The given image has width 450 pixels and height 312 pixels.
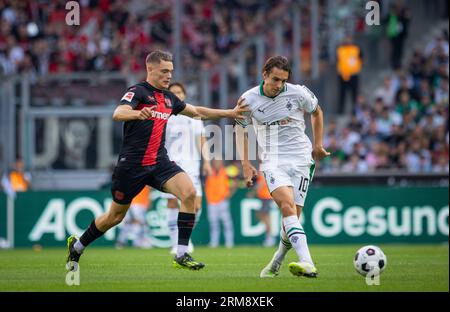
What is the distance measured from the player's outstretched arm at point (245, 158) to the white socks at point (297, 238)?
863mm

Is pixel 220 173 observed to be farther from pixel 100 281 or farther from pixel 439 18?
pixel 100 281

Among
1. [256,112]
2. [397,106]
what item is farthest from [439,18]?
[256,112]

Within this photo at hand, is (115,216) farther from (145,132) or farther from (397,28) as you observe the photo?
(397,28)

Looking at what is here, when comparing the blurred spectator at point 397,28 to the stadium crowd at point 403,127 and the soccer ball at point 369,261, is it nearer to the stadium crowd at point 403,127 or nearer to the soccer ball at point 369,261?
the stadium crowd at point 403,127

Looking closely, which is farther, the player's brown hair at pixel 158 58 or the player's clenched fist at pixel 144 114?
the player's brown hair at pixel 158 58

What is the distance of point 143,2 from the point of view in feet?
102

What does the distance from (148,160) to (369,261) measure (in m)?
2.90

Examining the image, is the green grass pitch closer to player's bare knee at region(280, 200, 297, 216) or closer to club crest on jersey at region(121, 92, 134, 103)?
player's bare knee at region(280, 200, 297, 216)

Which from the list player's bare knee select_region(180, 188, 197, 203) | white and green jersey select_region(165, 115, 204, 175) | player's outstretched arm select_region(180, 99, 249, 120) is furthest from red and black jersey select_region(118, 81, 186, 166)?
white and green jersey select_region(165, 115, 204, 175)

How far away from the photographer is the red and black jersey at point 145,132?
11.8 meters

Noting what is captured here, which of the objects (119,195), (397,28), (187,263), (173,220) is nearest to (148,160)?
(119,195)

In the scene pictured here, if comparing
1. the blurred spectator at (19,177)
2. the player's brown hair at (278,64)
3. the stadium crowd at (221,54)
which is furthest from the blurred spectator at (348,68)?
the player's brown hair at (278,64)

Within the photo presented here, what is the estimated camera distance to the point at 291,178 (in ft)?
37.7

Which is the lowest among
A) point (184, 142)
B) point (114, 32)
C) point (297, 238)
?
point (297, 238)
